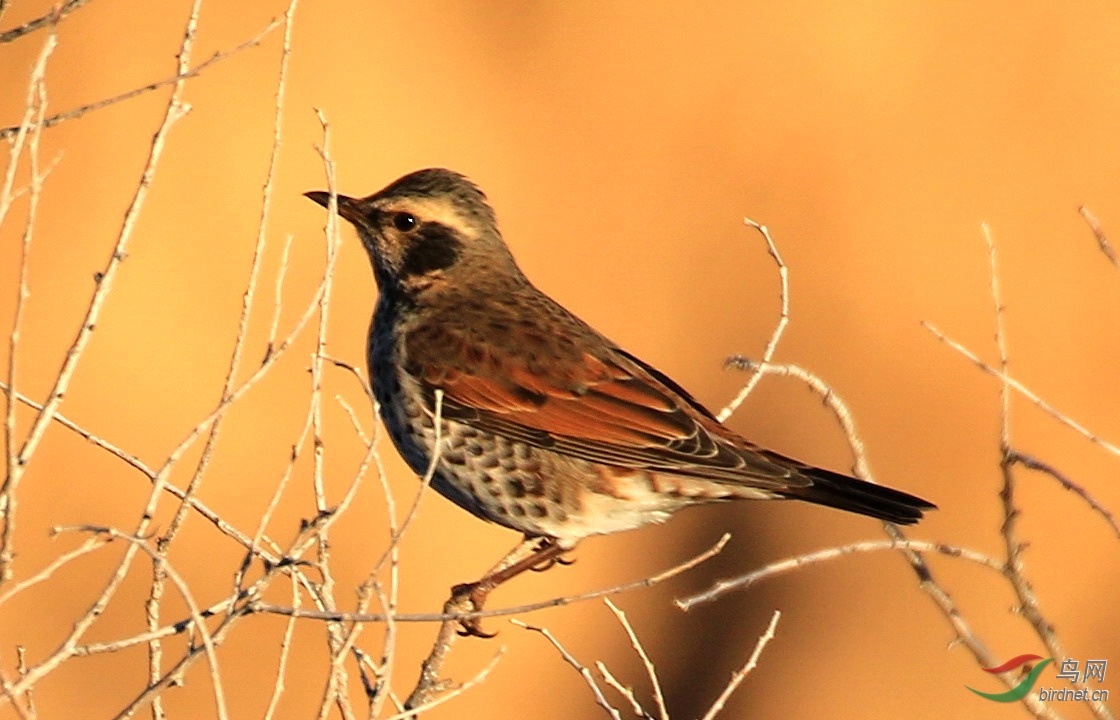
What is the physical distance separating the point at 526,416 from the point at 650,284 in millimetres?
9538

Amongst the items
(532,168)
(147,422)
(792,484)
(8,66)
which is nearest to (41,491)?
(147,422)

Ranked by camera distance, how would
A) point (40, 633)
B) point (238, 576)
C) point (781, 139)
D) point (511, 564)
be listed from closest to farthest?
1. point (238, 576)
2. point (511, 564)
3. point (40, 633)
4. point (781, 139)

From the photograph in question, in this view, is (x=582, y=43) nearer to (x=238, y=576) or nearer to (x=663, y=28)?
(x=663, y=28)

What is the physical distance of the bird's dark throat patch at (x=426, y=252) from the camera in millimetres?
7891

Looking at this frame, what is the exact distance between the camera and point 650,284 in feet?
55.2

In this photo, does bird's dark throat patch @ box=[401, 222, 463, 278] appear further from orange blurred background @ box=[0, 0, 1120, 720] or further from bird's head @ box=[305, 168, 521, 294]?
orange blurred background @ box=[0, 0, 1120, 720]

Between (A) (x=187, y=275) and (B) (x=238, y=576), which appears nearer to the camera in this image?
(B) (x=238, y=576)

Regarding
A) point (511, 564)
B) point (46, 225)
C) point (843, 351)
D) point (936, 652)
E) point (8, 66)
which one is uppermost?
point (8, 66)

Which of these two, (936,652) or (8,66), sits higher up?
(8,66)

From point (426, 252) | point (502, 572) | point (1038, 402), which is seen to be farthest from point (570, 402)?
point (1038, 402)

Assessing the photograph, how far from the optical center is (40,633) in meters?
14.7

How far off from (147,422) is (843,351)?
6491mm

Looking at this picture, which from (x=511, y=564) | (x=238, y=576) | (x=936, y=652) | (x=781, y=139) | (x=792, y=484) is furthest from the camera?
(x=781, y=139)

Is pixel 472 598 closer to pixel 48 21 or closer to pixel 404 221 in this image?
pixel 404 221
